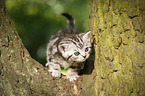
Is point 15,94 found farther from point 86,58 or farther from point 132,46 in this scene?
point 132,46

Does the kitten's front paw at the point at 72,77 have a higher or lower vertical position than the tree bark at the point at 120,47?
lower

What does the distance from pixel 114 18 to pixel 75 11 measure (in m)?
4.33

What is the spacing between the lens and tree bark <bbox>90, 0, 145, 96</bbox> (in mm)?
1208

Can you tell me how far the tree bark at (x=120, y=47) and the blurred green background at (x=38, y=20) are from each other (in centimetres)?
286

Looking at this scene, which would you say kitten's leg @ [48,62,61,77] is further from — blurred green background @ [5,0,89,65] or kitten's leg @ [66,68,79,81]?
blurred green background @ [5,0,89,65]

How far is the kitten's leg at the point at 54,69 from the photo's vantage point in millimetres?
1901

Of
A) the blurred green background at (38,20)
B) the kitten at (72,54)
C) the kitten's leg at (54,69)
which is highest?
the blurred green background at (38,20)

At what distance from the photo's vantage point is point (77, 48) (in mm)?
1950

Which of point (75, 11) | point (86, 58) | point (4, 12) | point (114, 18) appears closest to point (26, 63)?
point (4, 12)

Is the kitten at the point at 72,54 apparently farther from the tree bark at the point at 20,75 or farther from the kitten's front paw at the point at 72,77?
the tree bark at the point at 20,75

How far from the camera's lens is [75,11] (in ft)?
18.1

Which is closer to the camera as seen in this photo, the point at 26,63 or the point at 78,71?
the point at 26,63

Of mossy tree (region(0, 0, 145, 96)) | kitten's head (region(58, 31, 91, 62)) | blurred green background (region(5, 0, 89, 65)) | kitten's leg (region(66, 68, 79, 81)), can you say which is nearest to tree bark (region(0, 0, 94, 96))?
mossy tree (region(0, 0, 145, 96))

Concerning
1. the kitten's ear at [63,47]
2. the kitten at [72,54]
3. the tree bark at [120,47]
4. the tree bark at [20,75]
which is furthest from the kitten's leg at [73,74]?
the tree bark at [120,47]
